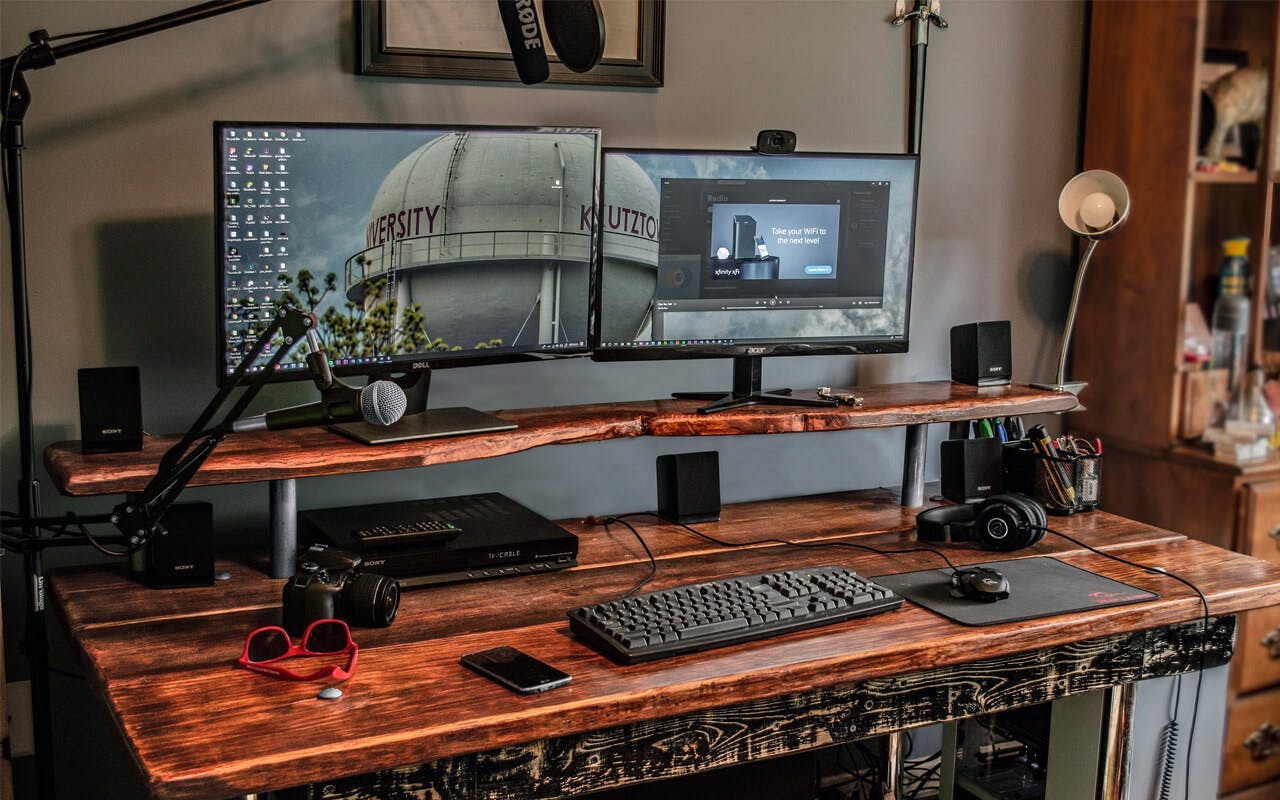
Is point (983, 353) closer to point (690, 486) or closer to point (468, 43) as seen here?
point (690, 486)

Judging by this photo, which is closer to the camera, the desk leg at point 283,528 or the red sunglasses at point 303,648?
the red sunglasses at point 303,648

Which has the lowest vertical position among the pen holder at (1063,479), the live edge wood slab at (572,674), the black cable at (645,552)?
the live edge wood slab at (572,674)

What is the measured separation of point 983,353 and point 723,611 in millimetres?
1018

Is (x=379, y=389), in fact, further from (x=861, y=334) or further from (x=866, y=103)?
(x=866, y=103)

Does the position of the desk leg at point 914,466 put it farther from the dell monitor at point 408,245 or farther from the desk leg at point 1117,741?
the dell monitor at point 408,245

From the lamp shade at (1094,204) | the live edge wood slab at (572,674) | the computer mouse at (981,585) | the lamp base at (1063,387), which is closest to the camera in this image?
the live edge wood slab at (572,674)

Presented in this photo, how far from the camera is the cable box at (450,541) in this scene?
1.78 meters

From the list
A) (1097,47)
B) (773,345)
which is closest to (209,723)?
(773,345)

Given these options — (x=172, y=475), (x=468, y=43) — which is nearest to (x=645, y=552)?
(x=172, y=475)

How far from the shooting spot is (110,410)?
1745 mm

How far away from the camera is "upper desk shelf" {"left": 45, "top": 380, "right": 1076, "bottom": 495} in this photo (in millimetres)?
1662

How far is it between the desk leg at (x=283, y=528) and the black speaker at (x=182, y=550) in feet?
0.29

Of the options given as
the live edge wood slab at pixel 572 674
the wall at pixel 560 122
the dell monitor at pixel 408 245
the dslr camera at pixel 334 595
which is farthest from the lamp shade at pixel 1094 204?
the dslr camera at pixel 334 595

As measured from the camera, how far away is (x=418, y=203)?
1793 mm
